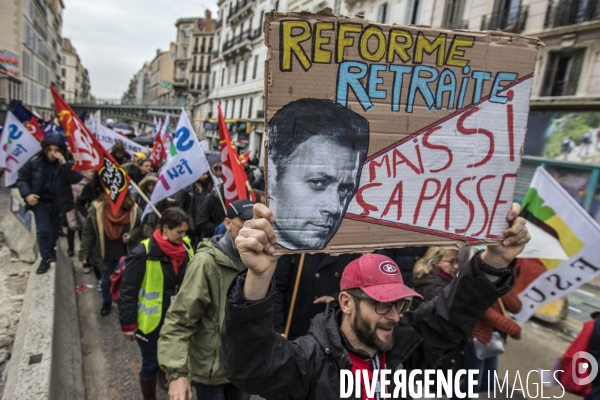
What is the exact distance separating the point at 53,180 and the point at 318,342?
480cm

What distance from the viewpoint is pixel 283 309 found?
2891 millimetres

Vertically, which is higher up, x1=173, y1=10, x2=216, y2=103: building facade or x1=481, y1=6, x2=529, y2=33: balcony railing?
x1=173, y1=10, x2=216, y2=103: building facade

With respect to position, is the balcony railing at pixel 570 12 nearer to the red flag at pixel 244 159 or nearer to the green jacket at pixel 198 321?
the red flag at pixel 244 159

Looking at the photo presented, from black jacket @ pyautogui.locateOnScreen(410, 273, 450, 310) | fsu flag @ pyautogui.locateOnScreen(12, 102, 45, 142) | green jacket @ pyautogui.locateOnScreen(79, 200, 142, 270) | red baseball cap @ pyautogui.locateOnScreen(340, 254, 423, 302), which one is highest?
fsu flag @ pyautogui.locateOnScreen(12, 102, 45, 142)

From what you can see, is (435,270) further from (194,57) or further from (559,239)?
(194,57)

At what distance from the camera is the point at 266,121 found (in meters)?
1.28

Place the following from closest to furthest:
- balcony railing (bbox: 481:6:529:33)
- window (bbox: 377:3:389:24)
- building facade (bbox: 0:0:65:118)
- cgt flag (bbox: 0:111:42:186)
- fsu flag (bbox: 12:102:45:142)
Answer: cgt flag (bbox: 0:111:42:186), fsu flag (bbox: 12:102:45:142), balcony railing (bbox: 481:6:529:33), window (bbox: 377:3:389:24), building facade (bbox: 0:0:65:118)

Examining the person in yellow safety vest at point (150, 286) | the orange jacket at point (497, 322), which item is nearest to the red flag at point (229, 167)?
the person in yellow safety vest at point (150, 286)

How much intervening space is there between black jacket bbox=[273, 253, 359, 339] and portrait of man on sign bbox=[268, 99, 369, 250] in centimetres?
142

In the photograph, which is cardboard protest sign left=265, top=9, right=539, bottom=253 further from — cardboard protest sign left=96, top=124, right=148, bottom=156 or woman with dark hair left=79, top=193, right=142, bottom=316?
cardboard protest sign left=96, top=124, right=148, bottom=156

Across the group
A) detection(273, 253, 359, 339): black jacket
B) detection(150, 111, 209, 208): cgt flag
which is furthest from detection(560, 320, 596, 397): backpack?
detection(150, 111, 209, 208): cgt flag

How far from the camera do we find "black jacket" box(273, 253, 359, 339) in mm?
2811

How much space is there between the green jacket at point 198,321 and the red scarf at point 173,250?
1.88 ft

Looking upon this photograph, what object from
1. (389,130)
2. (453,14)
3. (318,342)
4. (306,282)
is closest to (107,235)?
(306,282)
